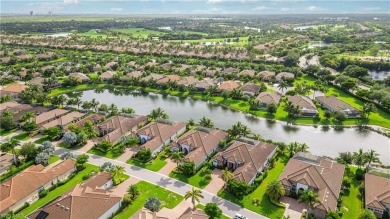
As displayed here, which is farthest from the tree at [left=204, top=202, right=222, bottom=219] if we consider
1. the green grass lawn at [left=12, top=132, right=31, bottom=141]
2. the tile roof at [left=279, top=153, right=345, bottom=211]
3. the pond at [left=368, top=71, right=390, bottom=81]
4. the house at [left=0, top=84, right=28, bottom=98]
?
the pond at [left=368, top=71, right=390, bottom=81]

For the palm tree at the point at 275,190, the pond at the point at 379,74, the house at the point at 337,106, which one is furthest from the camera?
the pond at the point at 379,74

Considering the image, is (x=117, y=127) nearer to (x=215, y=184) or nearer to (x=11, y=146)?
(x=11, y=146)

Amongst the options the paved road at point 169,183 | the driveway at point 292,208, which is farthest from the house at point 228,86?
the driveway at point 292,208

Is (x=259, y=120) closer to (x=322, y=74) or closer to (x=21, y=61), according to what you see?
(x=322, y=74)

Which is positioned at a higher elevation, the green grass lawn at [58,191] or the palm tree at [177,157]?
the palm tree at [177,157]

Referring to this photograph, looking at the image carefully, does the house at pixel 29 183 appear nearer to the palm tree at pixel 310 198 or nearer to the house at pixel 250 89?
the palm tree at pixel 310 198

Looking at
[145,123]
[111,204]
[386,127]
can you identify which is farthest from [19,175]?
[386,127]
